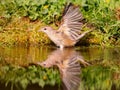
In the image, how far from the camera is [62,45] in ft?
28.9

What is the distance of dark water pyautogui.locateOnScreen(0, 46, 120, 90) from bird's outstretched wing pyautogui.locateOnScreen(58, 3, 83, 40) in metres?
0.34

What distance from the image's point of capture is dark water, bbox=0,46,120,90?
19.1 feet

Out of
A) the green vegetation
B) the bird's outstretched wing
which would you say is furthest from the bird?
the green vegetation

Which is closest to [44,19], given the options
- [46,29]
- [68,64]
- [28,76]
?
[46,29]

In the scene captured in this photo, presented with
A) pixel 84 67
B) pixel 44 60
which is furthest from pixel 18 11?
pixel 84 67

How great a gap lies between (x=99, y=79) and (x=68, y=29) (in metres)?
2.75

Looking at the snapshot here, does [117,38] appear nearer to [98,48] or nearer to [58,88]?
[98,48]

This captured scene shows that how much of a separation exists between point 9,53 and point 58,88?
2492 mm

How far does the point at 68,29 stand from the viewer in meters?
8.84

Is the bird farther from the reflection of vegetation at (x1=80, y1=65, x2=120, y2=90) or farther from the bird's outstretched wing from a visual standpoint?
the reflection of vegetation at (x1=80, y1=65, x2=120, y2=90)

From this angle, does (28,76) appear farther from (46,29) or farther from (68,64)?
(46,29)

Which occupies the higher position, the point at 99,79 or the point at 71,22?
the point at 71,22

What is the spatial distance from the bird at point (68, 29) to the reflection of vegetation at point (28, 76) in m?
1.95

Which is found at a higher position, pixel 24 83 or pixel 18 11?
pixel 18 11
